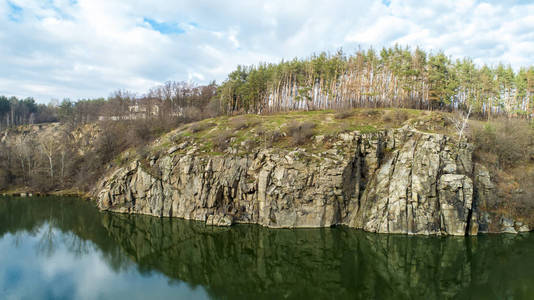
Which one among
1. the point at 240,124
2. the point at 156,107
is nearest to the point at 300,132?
the point at 240,124

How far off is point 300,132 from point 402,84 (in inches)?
1209

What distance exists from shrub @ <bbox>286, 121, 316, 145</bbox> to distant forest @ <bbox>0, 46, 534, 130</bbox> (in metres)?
19.4

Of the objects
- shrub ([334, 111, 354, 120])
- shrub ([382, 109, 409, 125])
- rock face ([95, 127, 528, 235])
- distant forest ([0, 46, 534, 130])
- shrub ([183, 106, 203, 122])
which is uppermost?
distant forest ([0, 46, 534, 130])

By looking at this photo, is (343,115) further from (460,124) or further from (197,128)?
(197,128)

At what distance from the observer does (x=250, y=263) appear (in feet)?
75.3

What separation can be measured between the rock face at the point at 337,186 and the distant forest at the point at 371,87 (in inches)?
920

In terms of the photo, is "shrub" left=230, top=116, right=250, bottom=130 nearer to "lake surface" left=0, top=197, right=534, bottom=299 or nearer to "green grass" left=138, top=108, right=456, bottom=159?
"green grass" left=138, top=108, right=456, bottom=159

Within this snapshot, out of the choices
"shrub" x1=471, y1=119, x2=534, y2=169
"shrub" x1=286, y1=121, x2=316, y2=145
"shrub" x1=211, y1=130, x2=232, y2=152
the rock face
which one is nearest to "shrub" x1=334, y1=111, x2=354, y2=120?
"shrub" x1=286, y1=121, x2=316, y2=145

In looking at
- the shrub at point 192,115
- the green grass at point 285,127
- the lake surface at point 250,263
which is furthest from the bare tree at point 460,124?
the shrub at point 192,115

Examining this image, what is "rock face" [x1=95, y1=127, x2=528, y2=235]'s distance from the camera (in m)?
29.1

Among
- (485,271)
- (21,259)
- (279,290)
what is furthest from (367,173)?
(21,259)

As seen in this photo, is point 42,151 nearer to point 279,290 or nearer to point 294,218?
point 294,218

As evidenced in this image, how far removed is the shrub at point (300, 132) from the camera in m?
36.5

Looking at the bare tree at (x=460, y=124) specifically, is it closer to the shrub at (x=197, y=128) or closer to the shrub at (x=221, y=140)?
the shrub at (x=221, y=140)
